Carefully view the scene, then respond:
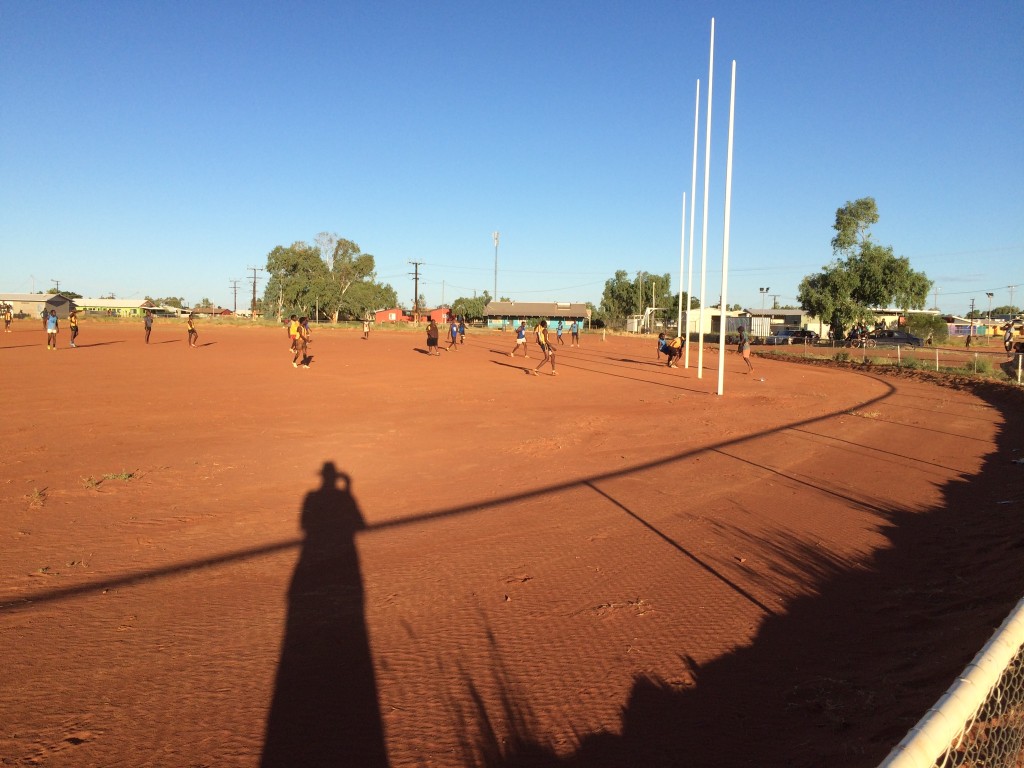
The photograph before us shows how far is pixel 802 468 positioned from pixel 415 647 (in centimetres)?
794

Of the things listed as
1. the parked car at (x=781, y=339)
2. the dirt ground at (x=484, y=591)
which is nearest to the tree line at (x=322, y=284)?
the parked car at (x=781, y=339)

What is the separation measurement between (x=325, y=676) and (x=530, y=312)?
364ft

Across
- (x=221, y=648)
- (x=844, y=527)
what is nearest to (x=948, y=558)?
(x=844, y=527)

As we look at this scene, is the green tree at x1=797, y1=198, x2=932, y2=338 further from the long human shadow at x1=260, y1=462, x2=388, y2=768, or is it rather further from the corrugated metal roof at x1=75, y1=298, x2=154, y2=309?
the corrugated metal roof at x1=75, y1=298, x2=154, y2=309

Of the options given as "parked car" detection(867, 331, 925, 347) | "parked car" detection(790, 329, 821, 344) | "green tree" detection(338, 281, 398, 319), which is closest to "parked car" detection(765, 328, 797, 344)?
"parked car" detection(790, 329, 821, 344)

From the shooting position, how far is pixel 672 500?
8.58 m

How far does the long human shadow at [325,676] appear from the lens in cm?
345

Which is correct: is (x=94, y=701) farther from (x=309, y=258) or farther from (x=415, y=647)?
(x=309, y=258)

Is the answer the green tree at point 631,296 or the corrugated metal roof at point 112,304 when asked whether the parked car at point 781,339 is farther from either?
the corrugated metal roof at point 112,304

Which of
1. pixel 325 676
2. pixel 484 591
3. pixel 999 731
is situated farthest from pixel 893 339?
pixel 325 676

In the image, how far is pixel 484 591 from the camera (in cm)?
558

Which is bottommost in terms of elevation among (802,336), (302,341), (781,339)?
(302,341)

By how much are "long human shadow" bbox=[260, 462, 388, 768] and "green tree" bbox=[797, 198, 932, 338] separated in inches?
2055

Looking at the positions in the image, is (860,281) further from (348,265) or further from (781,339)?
(348,265)
